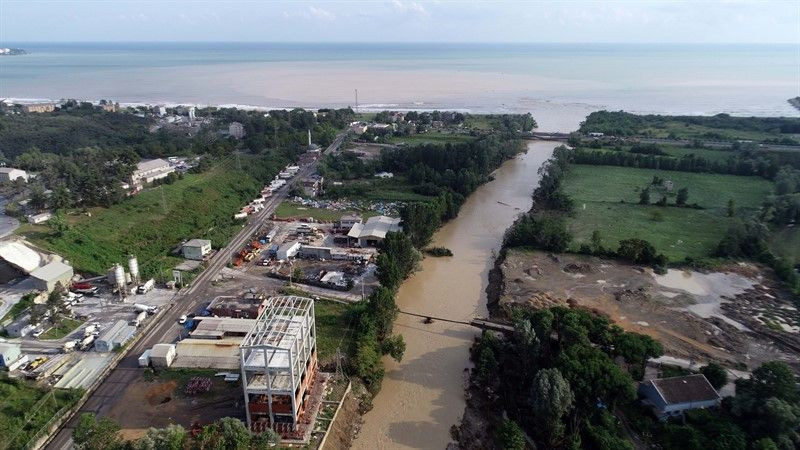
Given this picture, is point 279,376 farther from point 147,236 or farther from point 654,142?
point 654,142

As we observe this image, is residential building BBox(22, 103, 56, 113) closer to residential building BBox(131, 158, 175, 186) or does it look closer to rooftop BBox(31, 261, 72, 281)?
residential building BBox(131, 158, 175, 186)

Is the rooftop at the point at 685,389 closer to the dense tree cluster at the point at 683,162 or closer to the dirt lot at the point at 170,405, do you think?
the dirt lot at the point at 170,405

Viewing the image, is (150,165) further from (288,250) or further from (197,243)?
(288,250)

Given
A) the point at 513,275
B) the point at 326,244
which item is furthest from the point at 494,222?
the point at 326,244

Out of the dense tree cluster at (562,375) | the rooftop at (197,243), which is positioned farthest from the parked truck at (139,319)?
the dense tree cluster at (562,375)

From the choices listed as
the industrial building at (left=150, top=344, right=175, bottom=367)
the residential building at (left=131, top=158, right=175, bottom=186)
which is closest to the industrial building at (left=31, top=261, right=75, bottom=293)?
the industrial building at (left=150, top=344, right=175, bottom=367)
